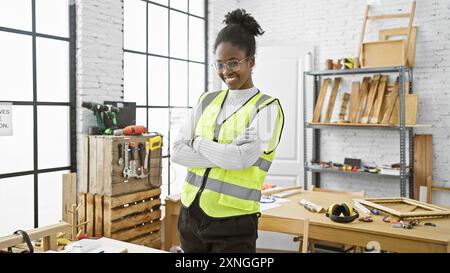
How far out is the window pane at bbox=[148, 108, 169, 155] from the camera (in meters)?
4.36

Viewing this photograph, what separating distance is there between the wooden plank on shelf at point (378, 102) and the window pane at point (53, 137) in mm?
3212

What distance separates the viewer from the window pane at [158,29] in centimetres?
436

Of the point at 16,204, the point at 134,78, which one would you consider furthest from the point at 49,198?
the point at 134,78

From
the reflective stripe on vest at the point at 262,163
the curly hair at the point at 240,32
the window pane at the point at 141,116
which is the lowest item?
the reflective stripe on vest at the point at 262,163

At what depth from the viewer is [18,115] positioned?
122 inches

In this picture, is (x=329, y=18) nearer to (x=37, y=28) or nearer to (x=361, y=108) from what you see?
(x=361, y=108)

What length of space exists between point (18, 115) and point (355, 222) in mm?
2588

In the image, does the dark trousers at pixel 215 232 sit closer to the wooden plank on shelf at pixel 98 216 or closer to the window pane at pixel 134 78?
the wooden plank on shelf at pixel 98 216

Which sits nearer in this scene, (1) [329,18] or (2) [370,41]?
(2) [370,41]

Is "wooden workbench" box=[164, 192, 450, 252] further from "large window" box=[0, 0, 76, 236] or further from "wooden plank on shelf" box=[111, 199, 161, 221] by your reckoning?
"large window" box=[0, 0, 76, 236]

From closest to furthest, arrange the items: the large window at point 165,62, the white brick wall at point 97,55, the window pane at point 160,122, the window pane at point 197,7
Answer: the white brick wall at point 97,55 < the large window at point 165,62 < the window pane at point 160,122 < the window pane at point 197,7

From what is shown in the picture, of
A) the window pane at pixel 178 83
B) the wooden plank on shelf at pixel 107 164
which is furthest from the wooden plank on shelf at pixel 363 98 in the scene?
the wooden plank on shelf at pixel 107 164
